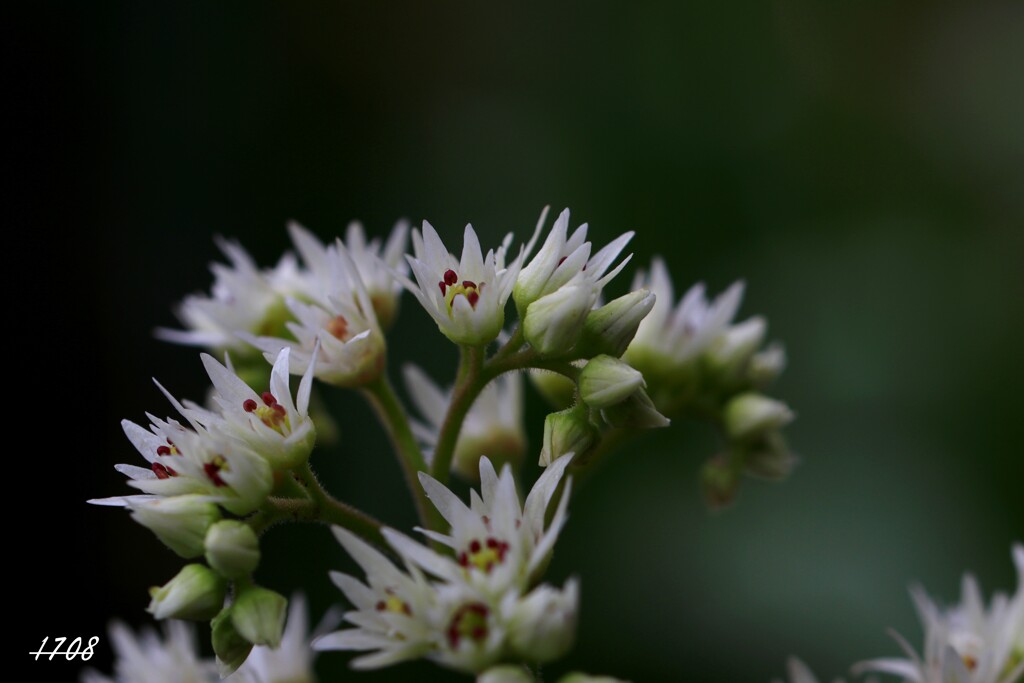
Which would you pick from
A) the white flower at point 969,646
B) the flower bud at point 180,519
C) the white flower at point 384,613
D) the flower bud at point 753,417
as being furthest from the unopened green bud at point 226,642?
the flower bud at point 753,417

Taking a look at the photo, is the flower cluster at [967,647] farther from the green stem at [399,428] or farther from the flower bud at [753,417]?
the green stem at [399,428]

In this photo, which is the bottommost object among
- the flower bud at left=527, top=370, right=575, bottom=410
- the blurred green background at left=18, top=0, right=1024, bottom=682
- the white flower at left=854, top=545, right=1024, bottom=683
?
the white flower at left=854, top=545, right=1024, bottom=683

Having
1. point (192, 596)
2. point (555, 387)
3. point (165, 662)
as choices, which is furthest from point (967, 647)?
point (165, 662)

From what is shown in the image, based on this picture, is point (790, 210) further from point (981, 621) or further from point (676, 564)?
point (981, 621)

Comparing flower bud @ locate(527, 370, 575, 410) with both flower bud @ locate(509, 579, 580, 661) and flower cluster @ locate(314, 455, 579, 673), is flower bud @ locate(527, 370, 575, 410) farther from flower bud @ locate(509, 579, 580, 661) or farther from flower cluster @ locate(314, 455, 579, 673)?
flower bud @ locate(509, 579, 580, 661)

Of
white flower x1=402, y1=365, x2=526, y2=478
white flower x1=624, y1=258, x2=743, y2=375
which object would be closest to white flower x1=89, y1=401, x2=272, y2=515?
white flower x1=402, y1=365, x2=526, y2=478

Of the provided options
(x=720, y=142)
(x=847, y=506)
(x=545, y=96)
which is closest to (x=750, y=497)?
(x=847, y=506)

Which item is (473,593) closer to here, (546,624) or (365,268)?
(546,624)
